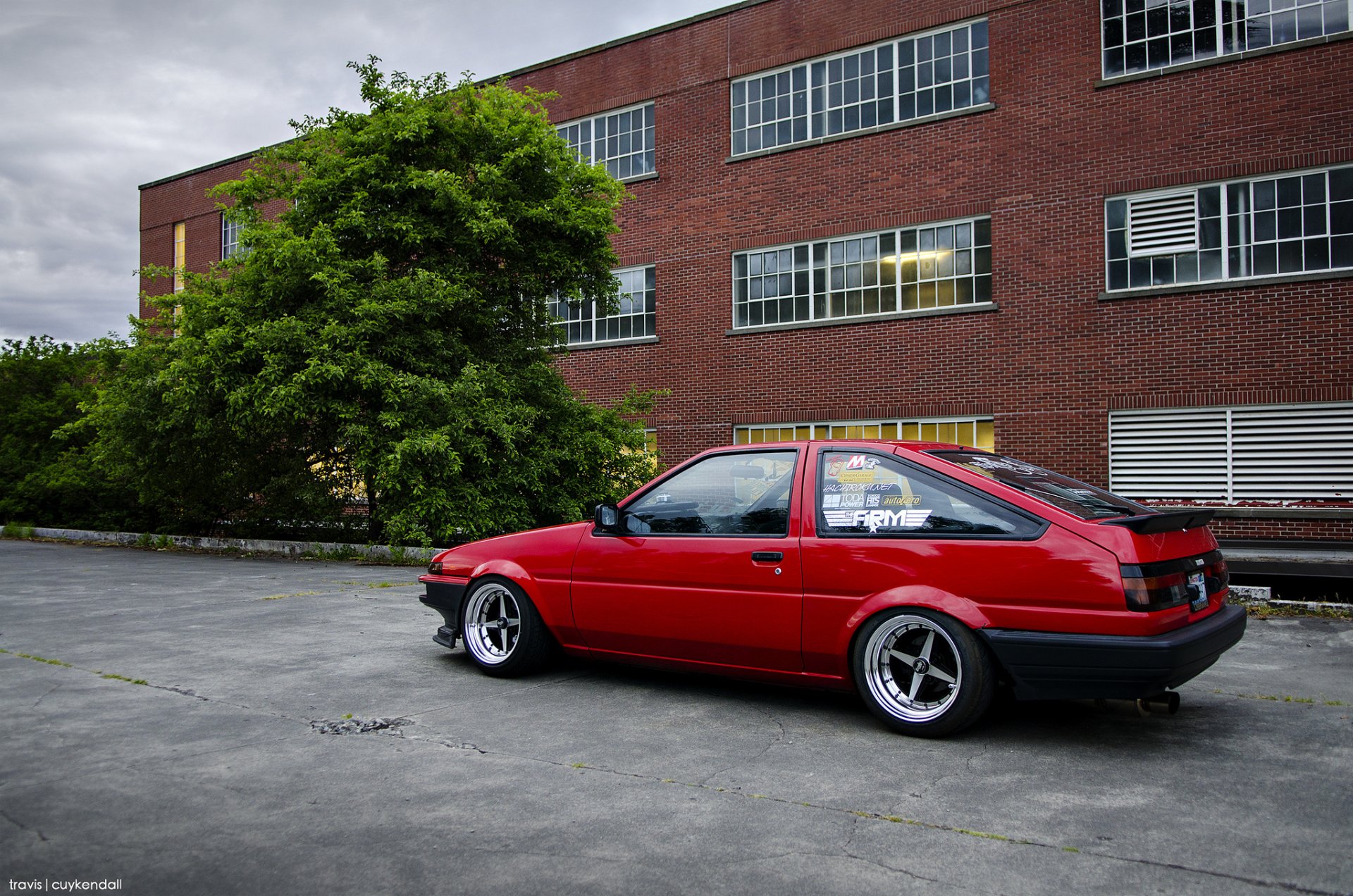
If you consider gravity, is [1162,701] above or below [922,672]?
below

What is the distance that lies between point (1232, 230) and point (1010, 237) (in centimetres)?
332

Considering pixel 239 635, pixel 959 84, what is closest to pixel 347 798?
pixel 239 635

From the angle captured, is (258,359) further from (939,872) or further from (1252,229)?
(1252,229)

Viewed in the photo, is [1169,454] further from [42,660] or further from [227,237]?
[227,237]

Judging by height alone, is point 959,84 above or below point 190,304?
above

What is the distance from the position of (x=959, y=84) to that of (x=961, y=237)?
2756 millimetres

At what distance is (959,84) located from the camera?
17016 mm

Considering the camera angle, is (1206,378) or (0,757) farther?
(1206,378)

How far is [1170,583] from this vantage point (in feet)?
14.1

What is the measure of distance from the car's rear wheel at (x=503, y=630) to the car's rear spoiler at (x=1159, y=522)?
328 cm

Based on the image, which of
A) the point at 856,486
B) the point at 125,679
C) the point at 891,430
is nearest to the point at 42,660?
the point at 125,679

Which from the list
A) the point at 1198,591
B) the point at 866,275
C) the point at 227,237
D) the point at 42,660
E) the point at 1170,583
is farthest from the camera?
the point at 227,237

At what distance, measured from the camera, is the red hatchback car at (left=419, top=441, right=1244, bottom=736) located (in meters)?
4.21

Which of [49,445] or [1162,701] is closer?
[1162,701]
